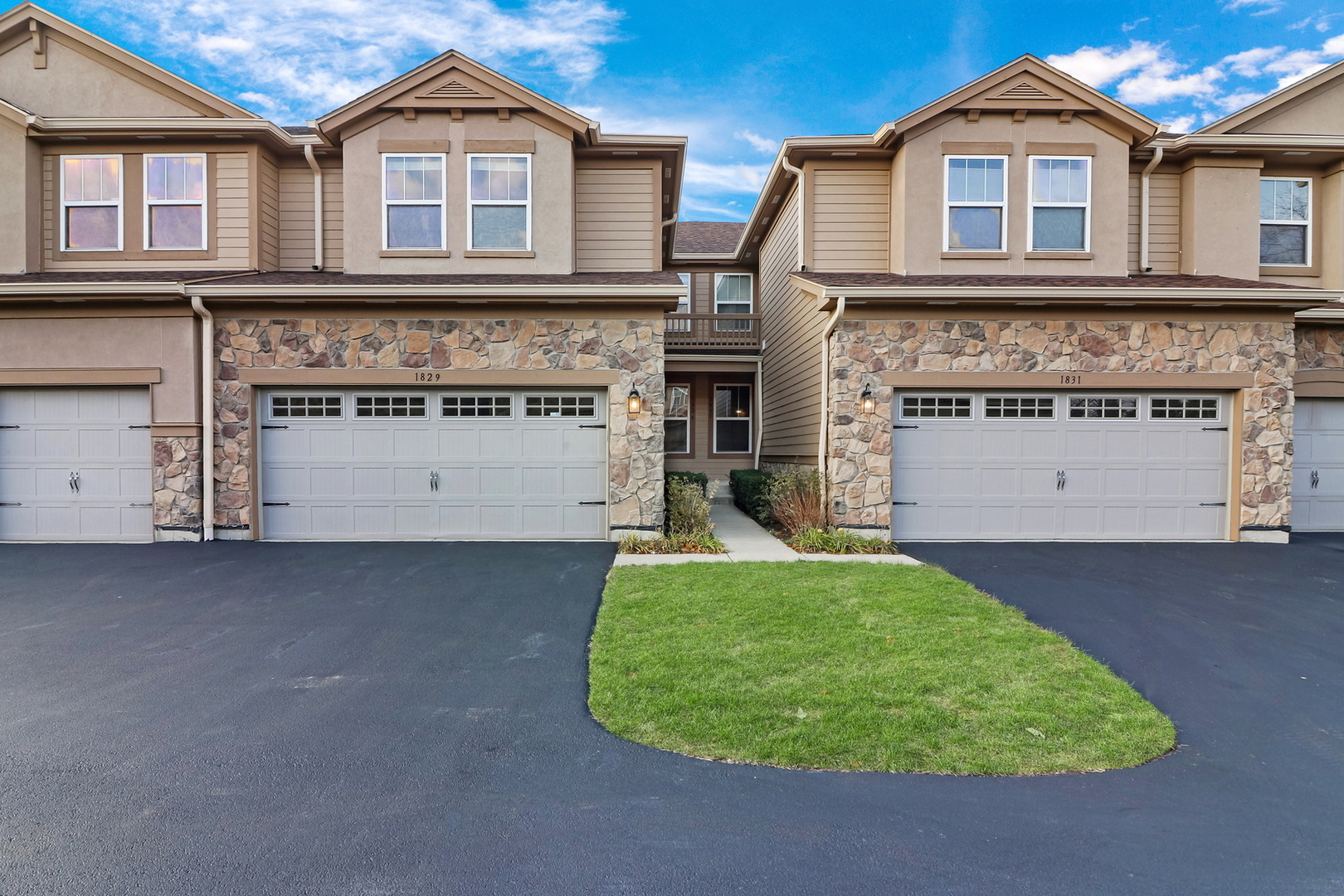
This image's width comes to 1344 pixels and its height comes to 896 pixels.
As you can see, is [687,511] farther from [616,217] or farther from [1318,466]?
[1318,466]

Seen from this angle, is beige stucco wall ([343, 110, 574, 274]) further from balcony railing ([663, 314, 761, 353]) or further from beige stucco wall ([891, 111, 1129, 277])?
balcony railing ([663, 314, 761, 353])

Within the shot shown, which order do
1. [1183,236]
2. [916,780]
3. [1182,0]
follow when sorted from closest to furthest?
1. [916,780]
2. [1183,236]
3. [1182,0]

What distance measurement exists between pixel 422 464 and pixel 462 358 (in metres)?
1.64

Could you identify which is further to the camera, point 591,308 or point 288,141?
point 288,141

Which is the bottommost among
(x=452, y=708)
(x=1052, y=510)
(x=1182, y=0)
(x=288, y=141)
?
(x=452, y=708)

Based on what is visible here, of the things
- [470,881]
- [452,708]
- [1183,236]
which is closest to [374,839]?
[470,881]

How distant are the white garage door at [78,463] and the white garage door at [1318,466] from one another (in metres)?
17.4

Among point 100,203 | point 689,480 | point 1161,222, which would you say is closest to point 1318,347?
point 1161,222

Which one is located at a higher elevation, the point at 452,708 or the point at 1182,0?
the point at 1182,0

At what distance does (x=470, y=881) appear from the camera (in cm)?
241

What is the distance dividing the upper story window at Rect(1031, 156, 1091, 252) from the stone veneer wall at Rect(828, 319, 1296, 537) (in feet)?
5.43

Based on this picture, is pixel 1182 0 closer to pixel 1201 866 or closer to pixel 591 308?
pixel 591 308

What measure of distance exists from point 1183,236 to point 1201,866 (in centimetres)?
1157

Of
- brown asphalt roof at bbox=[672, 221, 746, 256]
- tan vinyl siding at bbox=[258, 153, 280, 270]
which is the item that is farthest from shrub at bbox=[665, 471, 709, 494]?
tan vinyl siding at bbox=[258, 153, 280, 270]
